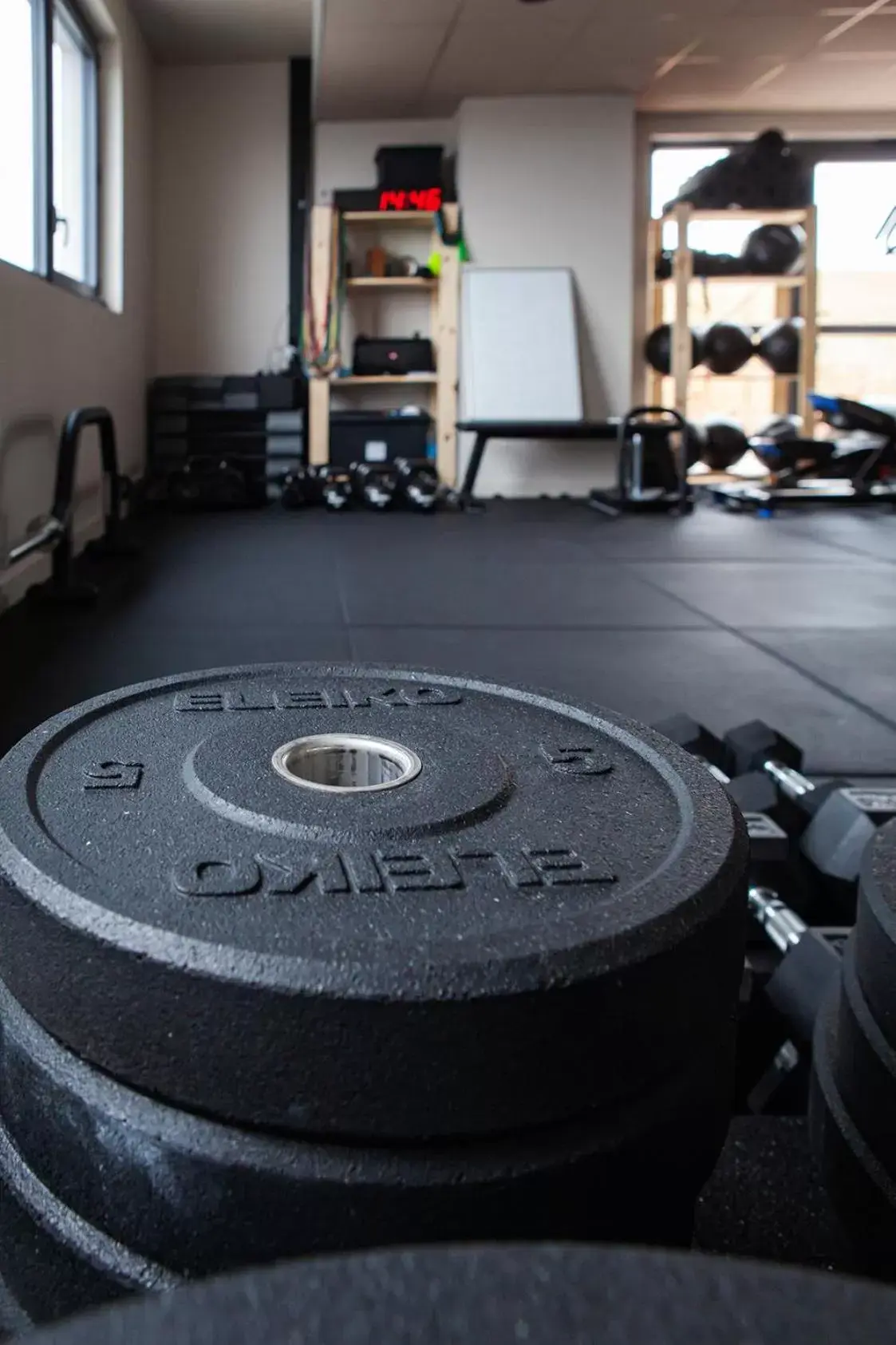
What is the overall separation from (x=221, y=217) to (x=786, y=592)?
5.17 m

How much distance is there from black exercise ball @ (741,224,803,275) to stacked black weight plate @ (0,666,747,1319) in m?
7.14

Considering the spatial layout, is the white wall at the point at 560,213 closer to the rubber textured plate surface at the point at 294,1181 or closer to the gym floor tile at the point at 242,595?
the gym floor tile at the point at 242,595

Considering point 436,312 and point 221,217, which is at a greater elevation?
point 221,217

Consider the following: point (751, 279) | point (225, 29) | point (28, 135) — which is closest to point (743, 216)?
point (751, 279)

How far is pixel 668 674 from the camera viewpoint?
2357 millimetres

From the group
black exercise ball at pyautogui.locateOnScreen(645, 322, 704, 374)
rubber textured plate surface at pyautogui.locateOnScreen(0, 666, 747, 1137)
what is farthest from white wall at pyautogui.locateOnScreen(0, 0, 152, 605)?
black exercise ball at pyautogui.locateOnScreen(645, 322, 704, 374)

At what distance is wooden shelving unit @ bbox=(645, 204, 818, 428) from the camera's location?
22.5ft

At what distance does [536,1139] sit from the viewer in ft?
1.54

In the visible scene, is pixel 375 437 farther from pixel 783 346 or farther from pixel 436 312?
pixel 783 346

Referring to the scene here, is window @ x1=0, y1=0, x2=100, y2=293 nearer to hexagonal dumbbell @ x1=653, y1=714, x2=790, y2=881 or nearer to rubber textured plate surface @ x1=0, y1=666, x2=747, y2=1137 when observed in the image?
hexagonal dumbbell @ x1=653, y1=714, x2=790, y2=881

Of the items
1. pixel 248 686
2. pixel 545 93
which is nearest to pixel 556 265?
pixel 545 93

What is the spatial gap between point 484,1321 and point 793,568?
13.0 ft

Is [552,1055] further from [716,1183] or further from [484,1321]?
[716,1183]

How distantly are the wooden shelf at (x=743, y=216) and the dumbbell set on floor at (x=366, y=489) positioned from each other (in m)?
2.36
